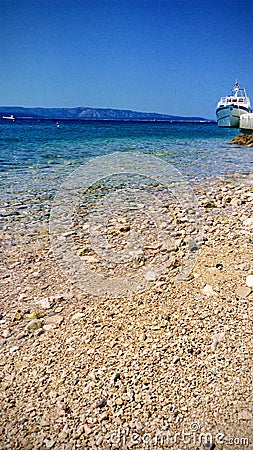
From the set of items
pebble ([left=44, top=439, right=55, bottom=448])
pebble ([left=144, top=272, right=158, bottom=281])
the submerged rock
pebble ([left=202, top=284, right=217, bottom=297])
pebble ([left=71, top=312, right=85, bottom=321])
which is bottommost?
pebble ([left=44, top=439, right=55, bottom=448])

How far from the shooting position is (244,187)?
31.1ft

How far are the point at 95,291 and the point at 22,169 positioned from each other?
10.4 metres

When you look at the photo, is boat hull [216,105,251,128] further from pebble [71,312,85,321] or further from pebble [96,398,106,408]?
pebble [96,398,106,408]

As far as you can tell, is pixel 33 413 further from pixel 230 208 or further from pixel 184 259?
pixel 230 208

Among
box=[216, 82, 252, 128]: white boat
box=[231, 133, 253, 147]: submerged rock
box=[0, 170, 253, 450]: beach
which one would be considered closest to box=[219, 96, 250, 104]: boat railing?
box=[216, 82, 252, 128]: white boat

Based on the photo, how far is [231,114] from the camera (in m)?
61.4

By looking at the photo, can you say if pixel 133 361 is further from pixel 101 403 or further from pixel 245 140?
pixel 245 140

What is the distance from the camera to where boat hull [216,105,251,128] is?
5975cm

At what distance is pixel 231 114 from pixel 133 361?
6428cm

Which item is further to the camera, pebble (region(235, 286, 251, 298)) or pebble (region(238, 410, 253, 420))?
pebble (region(235, 286, 251, 298))

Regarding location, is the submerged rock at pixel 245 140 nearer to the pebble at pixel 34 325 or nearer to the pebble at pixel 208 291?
the pebble at pixel 208 291

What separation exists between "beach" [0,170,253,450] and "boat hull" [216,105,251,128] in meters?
60.8

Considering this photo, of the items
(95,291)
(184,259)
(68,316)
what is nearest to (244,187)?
(184,259)

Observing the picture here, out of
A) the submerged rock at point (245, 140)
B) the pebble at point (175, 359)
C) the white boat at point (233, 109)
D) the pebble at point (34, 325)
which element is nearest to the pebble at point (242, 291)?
the pebble at point (175, 359)
